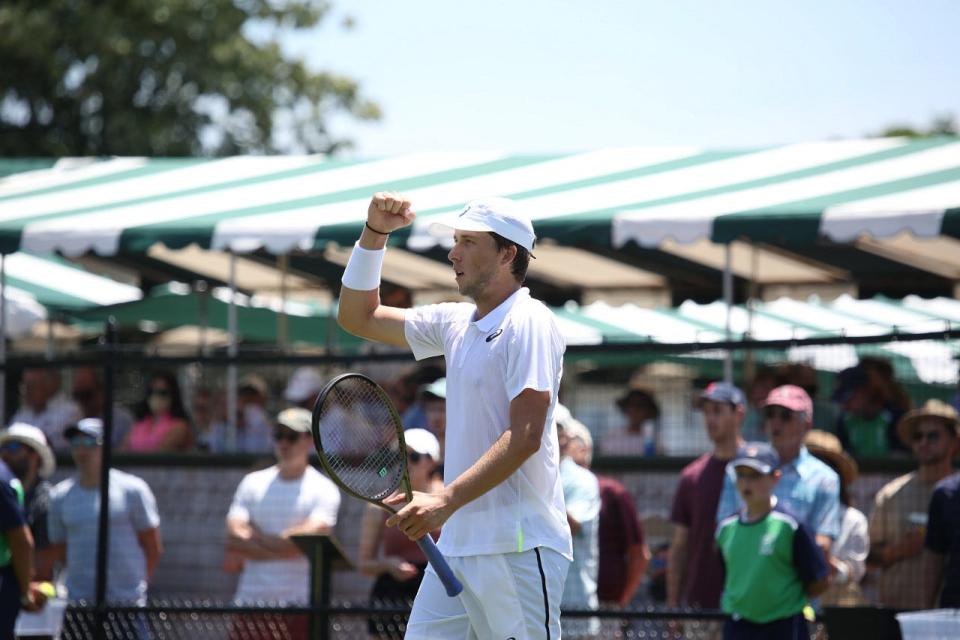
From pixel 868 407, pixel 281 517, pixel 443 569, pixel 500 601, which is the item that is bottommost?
pixel 281 517

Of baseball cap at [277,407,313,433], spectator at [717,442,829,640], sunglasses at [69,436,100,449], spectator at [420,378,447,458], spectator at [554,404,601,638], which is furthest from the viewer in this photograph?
sunglasses at [69,436,100,449]

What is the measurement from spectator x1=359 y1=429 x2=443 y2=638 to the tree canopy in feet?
60.2

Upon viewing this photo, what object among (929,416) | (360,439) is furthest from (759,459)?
(360,439)

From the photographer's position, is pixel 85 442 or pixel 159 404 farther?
pixel 159 404

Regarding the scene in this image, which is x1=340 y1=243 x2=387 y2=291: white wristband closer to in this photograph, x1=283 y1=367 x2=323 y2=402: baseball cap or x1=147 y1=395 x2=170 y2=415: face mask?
x1=283 y1=367 x2=323 y2=402: baseball cap

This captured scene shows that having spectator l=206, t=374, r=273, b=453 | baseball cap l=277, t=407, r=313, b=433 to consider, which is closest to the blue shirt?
baseball cap l=277, t=407, r=313, b=433

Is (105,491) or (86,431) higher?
(86,431)

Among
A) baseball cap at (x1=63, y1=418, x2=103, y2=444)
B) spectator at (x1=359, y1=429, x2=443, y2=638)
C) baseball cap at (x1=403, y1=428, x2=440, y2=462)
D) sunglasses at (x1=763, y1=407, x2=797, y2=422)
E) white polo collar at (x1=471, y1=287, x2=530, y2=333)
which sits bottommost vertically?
spectator at (x1=359, y1=429, x2=443, y2=638)

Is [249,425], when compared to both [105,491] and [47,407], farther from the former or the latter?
[105,491]

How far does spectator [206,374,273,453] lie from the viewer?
10.3m

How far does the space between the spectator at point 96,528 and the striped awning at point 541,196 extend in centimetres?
197

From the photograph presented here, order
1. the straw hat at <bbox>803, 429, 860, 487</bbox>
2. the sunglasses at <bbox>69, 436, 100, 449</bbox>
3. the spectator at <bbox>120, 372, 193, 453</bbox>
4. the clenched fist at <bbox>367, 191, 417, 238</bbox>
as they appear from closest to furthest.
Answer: the clenched fist at <bbox>367, 191, 417, 238</bbox> → the straw hat at <bbox>803, 429, 860, 487</bbox> → the sunglasses at <bbox>69, 436, 100, 449</bbox> → the spectator at <bbox>120, 372, 193, 453</bbox>

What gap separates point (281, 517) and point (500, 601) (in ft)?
13.5

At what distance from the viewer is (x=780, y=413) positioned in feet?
25.8
